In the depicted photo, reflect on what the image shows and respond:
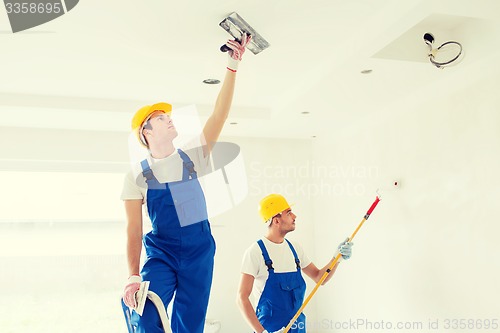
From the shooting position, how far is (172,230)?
2027 mm

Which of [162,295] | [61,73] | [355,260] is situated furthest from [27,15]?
[355,260]

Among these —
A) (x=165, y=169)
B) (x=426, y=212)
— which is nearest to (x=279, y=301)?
(x=426, y=212)

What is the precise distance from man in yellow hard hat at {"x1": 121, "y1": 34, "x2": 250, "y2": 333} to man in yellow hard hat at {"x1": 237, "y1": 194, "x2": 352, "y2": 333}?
1.13 metres

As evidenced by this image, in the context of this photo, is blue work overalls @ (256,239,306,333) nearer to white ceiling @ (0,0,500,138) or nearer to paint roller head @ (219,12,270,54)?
white ceiling @ (0,0,500,138)

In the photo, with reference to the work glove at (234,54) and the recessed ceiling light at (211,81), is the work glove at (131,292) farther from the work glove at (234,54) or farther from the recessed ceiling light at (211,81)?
the recessed ceiling light at (211,81)

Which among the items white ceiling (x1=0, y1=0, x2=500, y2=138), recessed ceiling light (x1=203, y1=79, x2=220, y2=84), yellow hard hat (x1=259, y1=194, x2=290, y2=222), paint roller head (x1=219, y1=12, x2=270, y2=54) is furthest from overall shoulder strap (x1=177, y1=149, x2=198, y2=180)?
recessed ceiling light (x1=203, y1=79, x2=220, y2=84)

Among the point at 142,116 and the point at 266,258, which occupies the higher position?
the point at 142,116

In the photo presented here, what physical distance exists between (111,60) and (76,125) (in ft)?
5.04

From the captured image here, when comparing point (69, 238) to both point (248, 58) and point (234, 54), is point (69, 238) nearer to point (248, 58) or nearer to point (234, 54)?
point (248, 58)

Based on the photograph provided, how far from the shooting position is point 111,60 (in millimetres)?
3168

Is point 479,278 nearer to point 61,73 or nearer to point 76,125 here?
point 61,73

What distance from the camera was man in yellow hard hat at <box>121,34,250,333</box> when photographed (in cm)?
198

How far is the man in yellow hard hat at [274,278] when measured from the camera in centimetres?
316

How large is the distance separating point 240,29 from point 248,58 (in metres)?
0.65
